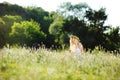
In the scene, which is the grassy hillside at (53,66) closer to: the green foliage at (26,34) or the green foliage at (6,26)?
the green foliage at (6,26)

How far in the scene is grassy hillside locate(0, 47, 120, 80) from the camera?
6486mm

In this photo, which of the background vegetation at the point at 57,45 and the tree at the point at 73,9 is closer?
the background vegetation at the point at 57,45

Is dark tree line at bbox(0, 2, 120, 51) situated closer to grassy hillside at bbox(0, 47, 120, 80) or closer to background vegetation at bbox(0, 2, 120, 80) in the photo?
background vegetation at bbox(0, 2, 120, 80)

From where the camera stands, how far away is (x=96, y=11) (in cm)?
5916

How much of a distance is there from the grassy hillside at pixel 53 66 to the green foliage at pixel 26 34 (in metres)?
44.7

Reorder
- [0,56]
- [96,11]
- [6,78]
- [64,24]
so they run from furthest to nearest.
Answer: [64,24] → [96,11] → [0,56] → [6,78]

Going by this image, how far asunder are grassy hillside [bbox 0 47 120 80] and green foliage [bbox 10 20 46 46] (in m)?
44.7

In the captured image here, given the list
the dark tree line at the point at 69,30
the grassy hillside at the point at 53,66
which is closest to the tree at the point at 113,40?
the dark tree line at the point at 69,30

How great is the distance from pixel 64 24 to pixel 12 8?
18.1 metres

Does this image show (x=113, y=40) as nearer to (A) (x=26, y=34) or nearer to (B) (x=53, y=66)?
(A) (x=26, y=34)

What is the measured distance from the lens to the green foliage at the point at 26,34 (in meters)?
55.6

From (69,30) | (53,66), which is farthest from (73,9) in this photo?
(53,66)

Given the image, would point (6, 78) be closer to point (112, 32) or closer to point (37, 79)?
point (37, 79)

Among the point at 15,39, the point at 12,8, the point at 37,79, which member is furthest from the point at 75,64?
the point at 12,8
